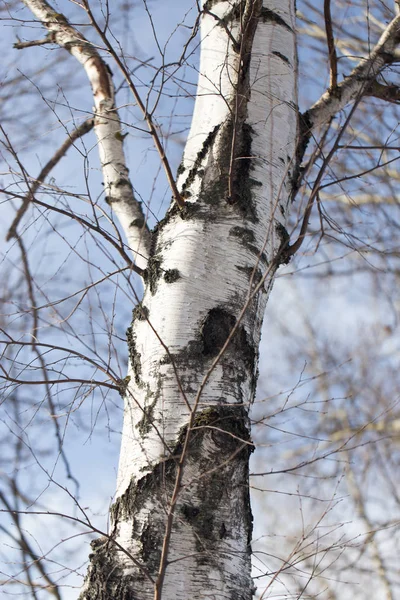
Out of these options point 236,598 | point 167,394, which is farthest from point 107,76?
point 236,598

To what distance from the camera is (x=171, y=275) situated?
144 cm

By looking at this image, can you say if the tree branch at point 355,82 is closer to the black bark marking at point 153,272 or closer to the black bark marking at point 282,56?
the black bark marking at point 282,56

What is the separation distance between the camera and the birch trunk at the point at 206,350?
1.15 m

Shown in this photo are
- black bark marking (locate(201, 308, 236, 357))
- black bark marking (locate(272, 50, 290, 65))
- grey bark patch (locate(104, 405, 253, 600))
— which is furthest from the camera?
black bark marking (locate(272, 50, 290, 65))

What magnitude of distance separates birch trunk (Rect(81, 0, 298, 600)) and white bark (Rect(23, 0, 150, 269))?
422mm

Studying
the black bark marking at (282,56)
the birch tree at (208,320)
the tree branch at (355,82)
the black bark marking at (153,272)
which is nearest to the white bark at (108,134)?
the birch tree at (208,320)

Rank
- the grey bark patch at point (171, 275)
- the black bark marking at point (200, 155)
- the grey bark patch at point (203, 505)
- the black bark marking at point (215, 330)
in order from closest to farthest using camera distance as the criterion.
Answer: the grey bark patch at point (203, 505), the black bark marking at point (215, 330), the grey bark patch at point (171, 275), the black bark marking at point (200, 155)

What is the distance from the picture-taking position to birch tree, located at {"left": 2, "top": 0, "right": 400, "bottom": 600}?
1150 mm

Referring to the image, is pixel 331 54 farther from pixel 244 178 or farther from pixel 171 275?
pixel 171 275

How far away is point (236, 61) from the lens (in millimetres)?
1708

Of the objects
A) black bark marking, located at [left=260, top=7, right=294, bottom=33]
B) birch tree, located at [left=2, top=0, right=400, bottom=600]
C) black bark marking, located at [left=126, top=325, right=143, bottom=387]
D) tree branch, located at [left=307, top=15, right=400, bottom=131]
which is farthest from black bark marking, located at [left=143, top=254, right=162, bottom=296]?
black bark marking, located at [left=260, top=7, right=294, bottom=33]

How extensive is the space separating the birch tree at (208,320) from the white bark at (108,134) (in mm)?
71

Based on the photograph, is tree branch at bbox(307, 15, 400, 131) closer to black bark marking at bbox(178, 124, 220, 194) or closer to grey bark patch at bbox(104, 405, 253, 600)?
black bark marking at bbox(178, 124, 220, 194)

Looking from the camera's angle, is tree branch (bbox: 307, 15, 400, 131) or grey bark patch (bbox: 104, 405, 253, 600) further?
tree branch (bbox: 307, 15, 400, 131)
